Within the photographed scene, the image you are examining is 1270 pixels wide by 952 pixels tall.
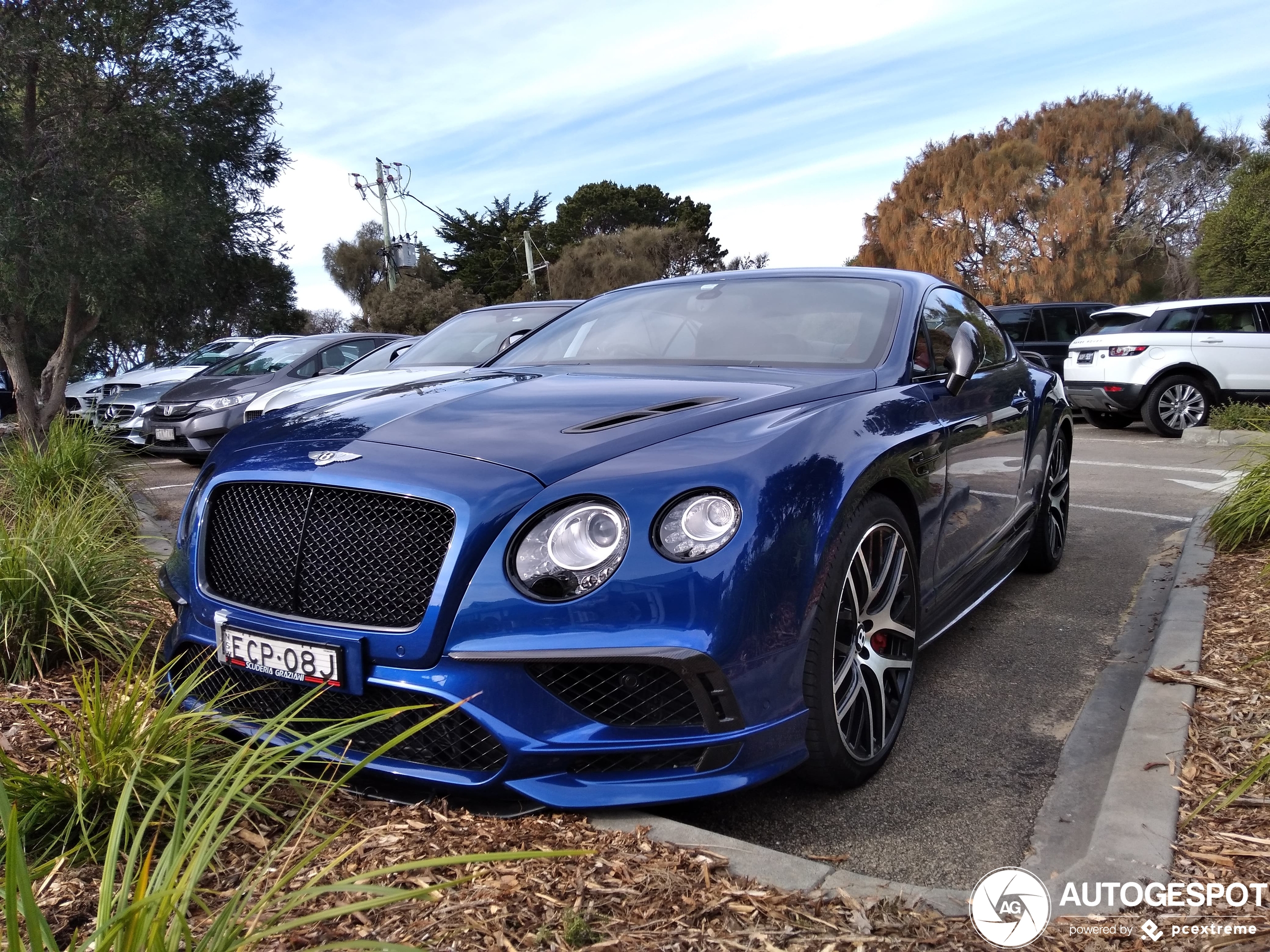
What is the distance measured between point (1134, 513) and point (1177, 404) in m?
5.95

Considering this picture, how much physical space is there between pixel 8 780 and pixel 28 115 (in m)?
10.9

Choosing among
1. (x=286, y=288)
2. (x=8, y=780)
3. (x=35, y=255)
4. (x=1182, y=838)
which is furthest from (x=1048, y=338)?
(x=286, y=288)

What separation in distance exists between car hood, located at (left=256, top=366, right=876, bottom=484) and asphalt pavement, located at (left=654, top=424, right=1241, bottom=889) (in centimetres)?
96

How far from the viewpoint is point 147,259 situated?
12195 millimetres

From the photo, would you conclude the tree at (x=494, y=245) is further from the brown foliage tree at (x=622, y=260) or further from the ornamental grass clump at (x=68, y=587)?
the ornamental grass clump at (x=68, y=587)

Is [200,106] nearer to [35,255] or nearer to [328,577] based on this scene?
[35,255]

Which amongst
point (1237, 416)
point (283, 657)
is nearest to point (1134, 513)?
point (1237, 416)

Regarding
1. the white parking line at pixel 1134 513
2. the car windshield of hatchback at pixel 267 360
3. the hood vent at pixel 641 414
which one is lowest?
the white parking line at pixel 1134 513

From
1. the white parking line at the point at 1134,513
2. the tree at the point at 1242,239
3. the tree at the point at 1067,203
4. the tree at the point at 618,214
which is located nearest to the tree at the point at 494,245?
the tree at the point at 618,214

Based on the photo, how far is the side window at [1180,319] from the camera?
492 inches

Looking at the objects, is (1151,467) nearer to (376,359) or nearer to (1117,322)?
(1117,322)

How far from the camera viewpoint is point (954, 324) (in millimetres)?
4422

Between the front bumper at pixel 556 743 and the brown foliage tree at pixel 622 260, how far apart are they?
45.6 metres

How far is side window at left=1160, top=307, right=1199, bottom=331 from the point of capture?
41.0 ft
